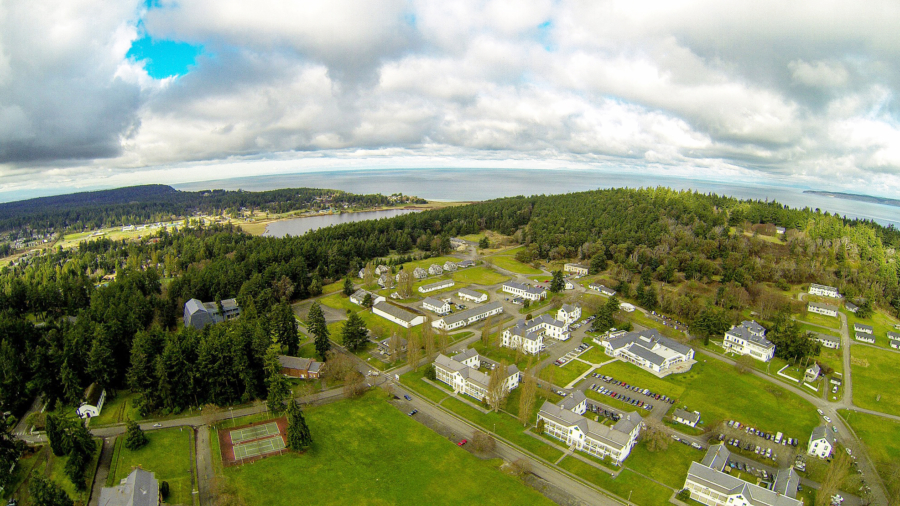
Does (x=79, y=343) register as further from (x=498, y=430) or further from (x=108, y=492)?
(x=498, y=430)

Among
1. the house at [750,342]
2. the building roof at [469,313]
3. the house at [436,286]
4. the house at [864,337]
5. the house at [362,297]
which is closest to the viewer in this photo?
the house at [750,342]

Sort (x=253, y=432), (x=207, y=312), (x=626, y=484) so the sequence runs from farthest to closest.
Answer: (x=207, y=312) < (x=253, y=432) < (x=626, y=484)

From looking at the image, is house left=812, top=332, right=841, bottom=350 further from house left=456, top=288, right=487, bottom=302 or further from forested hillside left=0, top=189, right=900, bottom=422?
house left=456, top=288, right=487, bottom=302

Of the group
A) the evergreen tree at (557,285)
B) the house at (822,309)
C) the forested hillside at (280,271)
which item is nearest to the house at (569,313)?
the evergreen tree at (557,285)

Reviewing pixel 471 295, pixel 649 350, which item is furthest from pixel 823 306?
pixel 471 295

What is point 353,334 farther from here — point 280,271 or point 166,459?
point 280,271

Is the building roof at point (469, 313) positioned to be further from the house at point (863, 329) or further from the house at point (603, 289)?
the house at point (863, 329)
